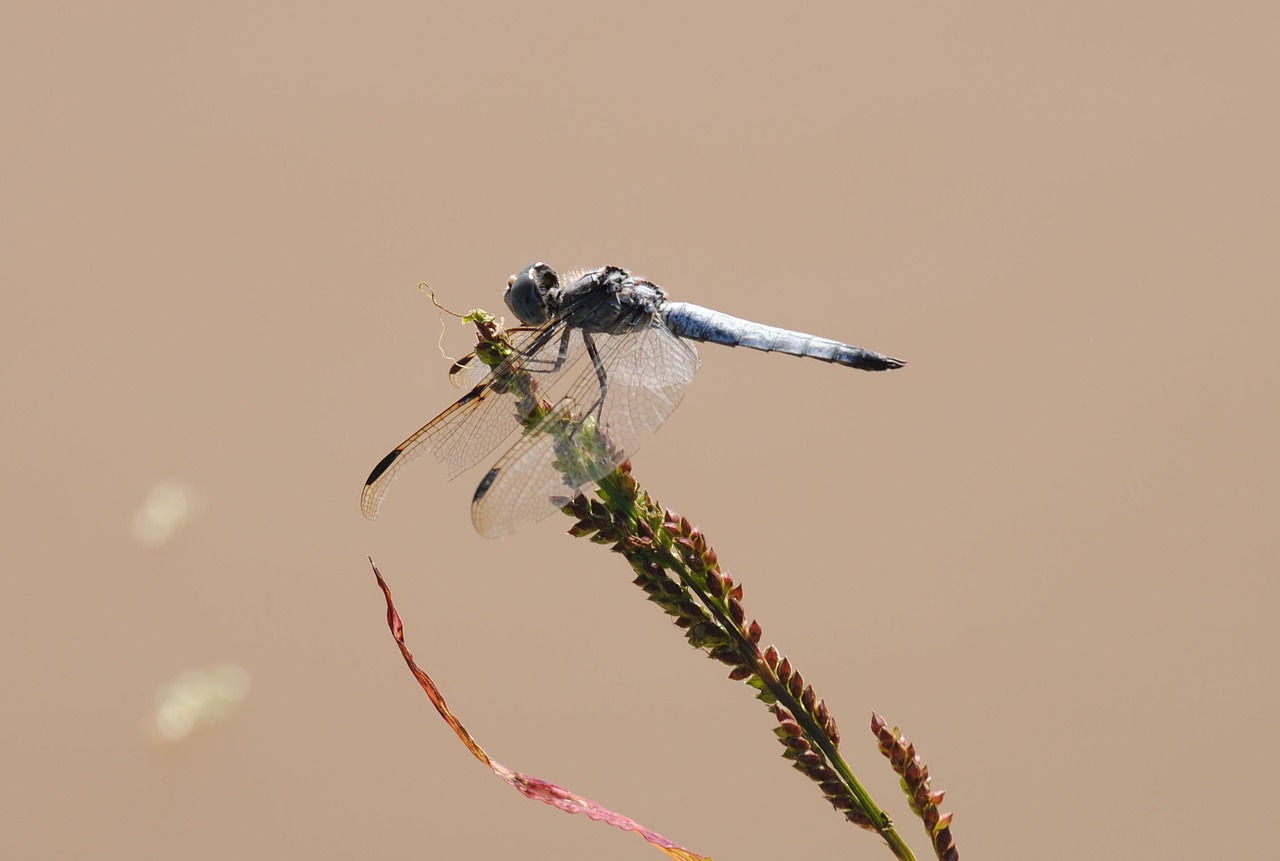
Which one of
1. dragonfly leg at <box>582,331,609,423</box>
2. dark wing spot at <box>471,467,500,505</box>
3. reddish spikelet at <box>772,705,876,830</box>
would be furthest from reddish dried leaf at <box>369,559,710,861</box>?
dragonfly leg at <box>582,331,609,423</box>

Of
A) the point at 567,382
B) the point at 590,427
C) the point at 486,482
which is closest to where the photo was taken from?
the point at 590,427

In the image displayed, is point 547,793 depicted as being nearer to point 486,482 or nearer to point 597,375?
point 486,482

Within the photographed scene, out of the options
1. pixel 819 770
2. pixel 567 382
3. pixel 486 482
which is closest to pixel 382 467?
pixel 486 482

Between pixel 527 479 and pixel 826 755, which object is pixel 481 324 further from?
pixel 826 755

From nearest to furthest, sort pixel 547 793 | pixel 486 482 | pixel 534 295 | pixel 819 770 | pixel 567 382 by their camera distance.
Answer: pixel 819 770 < pixel 547 793 < pixel 486 482 < pixel 567 382 < pixel 534 295

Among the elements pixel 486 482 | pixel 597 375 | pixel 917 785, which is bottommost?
pixel 917 785

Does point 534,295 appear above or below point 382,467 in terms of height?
above

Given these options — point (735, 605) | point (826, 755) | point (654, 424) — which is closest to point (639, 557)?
point (735, 605)
